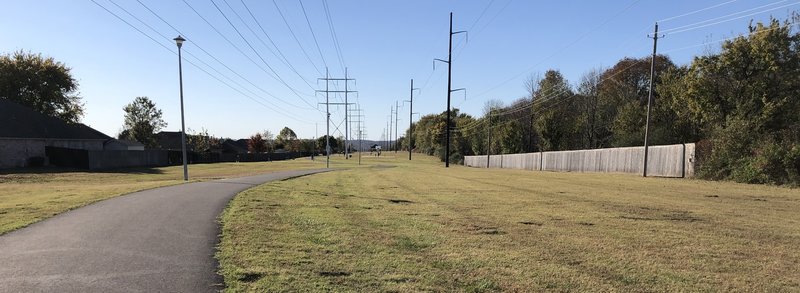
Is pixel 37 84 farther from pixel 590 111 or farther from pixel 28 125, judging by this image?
pixel 590 111

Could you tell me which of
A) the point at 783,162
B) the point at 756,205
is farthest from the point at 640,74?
the point at 756,205

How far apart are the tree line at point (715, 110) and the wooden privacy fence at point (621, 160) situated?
1.39 m

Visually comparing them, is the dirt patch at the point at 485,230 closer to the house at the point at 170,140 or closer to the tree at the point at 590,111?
the tree at the point at 590,111

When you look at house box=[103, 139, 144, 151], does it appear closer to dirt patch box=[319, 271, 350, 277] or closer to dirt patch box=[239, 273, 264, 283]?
dirt patch box=[239, 273, 264, 283]

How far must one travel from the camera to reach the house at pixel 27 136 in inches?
1593

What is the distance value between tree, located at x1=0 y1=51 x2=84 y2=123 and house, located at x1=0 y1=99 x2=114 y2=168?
13.6 metres

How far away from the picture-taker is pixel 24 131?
138 feet

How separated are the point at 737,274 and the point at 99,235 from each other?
927 cm

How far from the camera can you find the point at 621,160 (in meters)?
35.8

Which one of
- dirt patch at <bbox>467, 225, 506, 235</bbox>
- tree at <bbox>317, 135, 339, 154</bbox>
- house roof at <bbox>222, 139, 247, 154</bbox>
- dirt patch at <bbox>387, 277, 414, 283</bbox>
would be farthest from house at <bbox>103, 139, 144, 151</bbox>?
tree at <bbox>317, 135, 339, 154</bbox>

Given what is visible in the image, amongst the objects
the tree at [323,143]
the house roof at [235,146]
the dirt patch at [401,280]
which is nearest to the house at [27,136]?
the dirt patch at [401,280]

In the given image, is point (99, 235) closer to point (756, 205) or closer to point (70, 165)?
point (756, 205)

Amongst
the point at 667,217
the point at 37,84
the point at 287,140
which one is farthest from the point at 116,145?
the point at 287,140

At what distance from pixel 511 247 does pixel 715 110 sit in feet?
111
